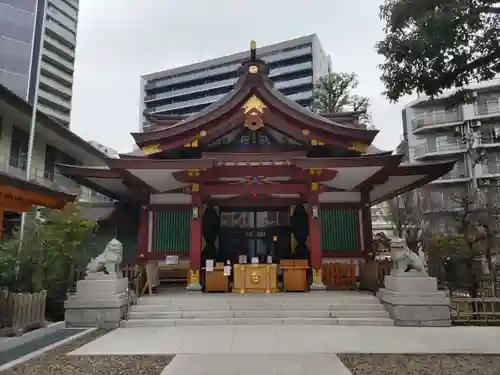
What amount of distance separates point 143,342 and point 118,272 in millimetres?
2975

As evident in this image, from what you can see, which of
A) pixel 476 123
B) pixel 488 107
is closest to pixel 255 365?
pixel 476 123

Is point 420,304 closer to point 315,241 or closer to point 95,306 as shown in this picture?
point 315,241

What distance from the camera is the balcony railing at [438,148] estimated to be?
39.7m

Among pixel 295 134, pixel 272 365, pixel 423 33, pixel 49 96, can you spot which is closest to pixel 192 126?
pixel 295 134

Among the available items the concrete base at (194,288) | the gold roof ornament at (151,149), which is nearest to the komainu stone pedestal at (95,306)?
the concrete base at (194,288)

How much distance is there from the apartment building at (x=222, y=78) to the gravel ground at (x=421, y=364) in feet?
218

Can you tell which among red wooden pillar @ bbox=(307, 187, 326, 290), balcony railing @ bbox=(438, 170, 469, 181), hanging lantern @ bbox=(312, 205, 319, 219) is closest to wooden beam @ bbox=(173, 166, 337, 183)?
red wooden pillar @ bbox=(307, 187, 326, 290)

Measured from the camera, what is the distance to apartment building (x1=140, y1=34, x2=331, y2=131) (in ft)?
243

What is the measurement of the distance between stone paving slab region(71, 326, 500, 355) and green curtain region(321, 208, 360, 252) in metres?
4.50

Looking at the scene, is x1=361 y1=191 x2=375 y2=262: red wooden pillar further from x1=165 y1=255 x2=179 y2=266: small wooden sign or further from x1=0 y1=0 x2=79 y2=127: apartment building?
x1=0 y1=0 x2=79 y2=127: apartment building

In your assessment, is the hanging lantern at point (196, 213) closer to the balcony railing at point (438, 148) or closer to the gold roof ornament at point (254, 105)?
the gold roof ornament at point (254, 105)

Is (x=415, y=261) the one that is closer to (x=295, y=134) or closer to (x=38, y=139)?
(x=295, y=134)

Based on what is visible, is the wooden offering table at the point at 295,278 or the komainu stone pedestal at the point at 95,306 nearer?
the komainu stone pedestal at the point at 95,306

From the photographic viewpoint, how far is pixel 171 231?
1340cm
